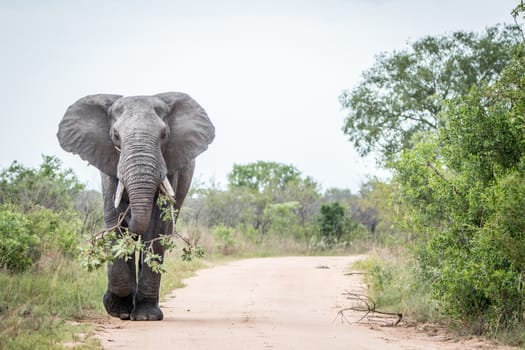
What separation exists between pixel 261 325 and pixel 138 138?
265cm

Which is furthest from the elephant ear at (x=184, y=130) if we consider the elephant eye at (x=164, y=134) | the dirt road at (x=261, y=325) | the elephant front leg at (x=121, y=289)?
the dirt road at (x=261, y=325)

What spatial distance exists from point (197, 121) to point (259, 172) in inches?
2186

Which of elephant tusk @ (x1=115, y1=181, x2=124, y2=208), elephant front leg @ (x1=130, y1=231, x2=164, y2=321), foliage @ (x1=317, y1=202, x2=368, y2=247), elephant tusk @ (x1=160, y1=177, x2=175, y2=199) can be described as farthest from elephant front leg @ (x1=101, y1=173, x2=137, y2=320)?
foliage @ (x1=317, y1=202, x2=368, y2=247)

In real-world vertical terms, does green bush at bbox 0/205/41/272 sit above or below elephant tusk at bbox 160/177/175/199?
below

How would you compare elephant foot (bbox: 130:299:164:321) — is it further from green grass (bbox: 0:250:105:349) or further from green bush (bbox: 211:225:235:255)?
green bush (bbox: 211:225:235:255)

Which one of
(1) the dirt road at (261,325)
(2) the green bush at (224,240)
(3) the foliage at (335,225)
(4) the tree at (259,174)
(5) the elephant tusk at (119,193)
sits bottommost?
(1) the dirt road at (261,325)

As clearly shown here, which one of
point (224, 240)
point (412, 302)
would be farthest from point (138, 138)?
point (224, 240)

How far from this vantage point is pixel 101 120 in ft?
34.0

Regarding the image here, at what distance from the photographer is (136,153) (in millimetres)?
9125

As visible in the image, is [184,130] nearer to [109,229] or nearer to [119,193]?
[119,193]

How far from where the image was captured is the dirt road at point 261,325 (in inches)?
309

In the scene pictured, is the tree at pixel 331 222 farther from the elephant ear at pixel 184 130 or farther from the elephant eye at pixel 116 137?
the elephant eye at pixel 116 137

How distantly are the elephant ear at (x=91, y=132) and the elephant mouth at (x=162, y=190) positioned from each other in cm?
60

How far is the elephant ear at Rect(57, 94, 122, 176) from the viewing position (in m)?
10.1
